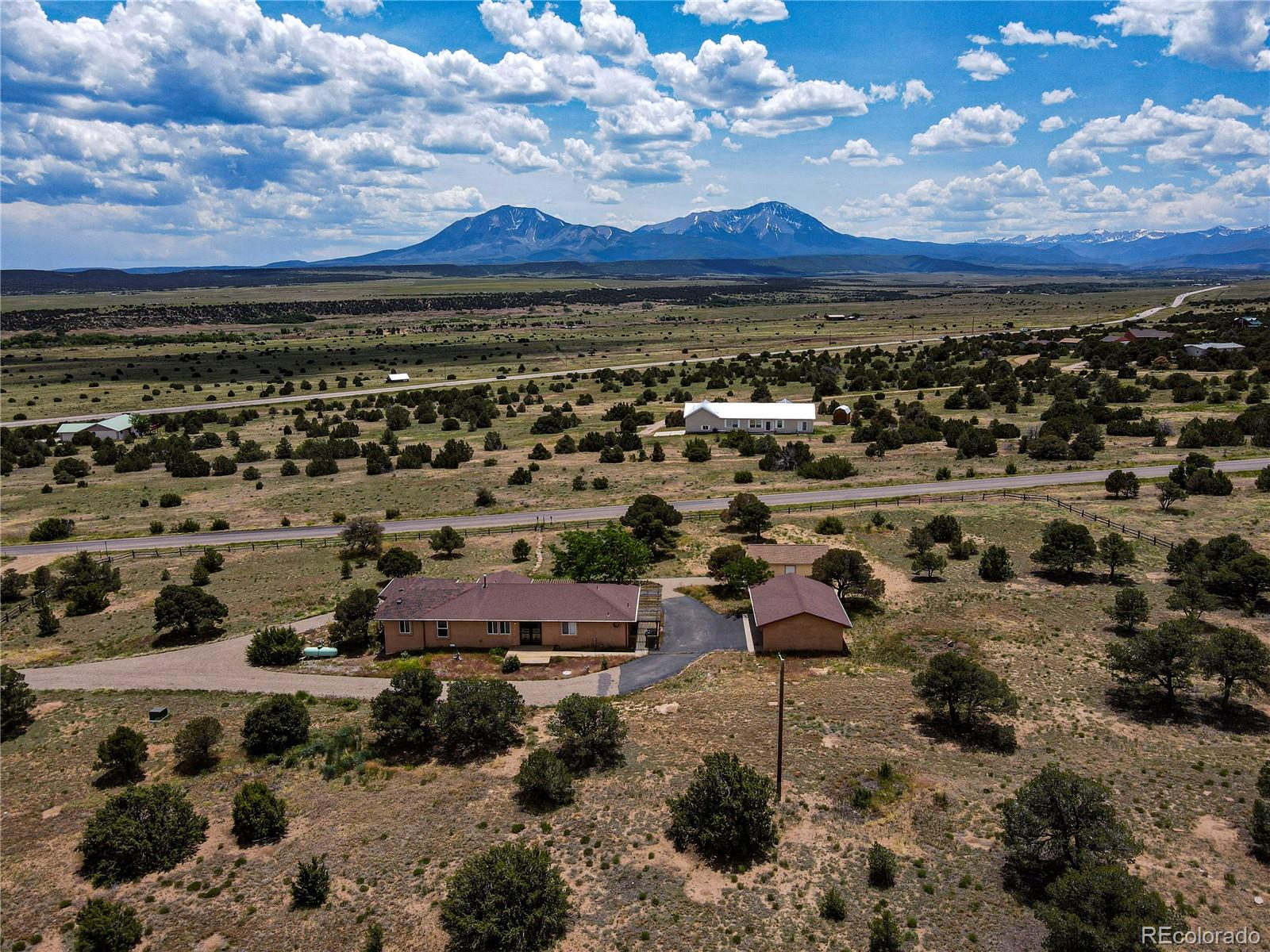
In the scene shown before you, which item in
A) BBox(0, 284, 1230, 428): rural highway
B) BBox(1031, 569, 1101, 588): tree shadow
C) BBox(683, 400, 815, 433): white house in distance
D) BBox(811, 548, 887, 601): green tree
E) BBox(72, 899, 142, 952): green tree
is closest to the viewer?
BBox(72, 899, 142, 952): green tree

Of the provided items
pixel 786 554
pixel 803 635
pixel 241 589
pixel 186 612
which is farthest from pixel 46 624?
pixel 786 554

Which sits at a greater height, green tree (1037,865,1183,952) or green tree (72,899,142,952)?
green tree (1037,865,1183,952)

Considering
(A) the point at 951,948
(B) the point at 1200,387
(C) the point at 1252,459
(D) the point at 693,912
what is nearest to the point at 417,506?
(D) the point at 693,912

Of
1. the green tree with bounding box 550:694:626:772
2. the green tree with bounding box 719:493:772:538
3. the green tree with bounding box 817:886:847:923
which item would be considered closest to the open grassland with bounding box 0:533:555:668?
the green tree with bounding box 719:493:772:538

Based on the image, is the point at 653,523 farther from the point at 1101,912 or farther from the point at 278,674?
→ the point at 1101,912

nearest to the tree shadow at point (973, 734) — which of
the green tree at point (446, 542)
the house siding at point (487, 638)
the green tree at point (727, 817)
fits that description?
the green tree at point (727, 817)

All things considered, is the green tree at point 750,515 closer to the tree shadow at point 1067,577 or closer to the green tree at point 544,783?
the tree shadow at point 1067,577

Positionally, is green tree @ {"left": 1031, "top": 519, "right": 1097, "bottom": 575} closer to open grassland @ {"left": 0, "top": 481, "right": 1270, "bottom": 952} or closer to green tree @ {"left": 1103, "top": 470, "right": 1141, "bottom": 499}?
open grassland @ {"left": 0, "top": 481, "right": 1270, "bottom": 952}
